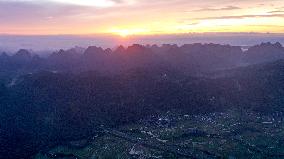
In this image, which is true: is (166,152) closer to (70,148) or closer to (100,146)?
(100,146)

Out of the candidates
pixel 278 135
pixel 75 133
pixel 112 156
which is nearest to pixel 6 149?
pixel 75 133

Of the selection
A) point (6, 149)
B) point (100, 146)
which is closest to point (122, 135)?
point (100, 146)

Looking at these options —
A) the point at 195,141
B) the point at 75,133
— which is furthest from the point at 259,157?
the point at 75,133

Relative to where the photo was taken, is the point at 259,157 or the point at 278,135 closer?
the point at 259,157

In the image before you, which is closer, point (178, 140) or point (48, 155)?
point (48, 155)

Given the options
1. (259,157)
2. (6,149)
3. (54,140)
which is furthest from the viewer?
(54,140)

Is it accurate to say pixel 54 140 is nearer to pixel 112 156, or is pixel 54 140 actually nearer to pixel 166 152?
pixel 112 156

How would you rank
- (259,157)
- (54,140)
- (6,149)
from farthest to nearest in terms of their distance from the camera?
1. (54,140)
2. (6,149)
3. (259,157)
